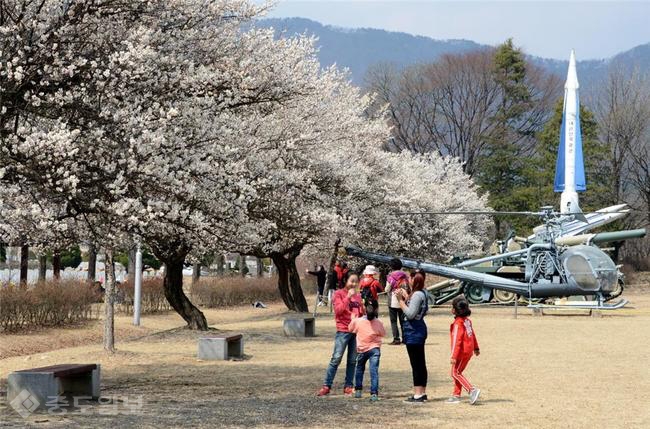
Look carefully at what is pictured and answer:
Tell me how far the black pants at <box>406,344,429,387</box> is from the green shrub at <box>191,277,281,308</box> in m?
26.8

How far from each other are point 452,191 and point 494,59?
18.8 meters

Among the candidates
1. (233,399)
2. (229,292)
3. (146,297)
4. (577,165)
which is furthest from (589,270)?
(233,399)

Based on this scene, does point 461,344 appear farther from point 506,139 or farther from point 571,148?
point 506,139

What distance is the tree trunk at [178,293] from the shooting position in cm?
2205

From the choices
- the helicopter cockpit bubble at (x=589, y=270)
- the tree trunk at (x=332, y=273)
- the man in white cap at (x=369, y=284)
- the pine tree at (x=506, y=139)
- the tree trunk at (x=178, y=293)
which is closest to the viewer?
the man in white cap at (x=369, y=284)

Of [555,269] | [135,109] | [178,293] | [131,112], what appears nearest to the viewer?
[131,112]

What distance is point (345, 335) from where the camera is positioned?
12.3 m

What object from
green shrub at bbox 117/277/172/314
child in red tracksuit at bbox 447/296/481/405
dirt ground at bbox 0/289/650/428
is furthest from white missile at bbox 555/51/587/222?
child in red tracksuit at bbox 447/296/481/405

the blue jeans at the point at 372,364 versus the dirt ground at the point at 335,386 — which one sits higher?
the blue jeans at the point at 372,364

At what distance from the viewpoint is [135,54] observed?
405 inches

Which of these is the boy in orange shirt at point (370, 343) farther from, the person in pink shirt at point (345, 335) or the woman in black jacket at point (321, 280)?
the woman in black jacket at point (321, 280)

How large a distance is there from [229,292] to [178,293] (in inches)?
640

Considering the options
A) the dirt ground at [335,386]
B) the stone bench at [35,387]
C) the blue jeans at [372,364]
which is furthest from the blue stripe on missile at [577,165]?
the stone bench at [35,387]

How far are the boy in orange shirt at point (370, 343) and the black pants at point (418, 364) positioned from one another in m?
0.43
